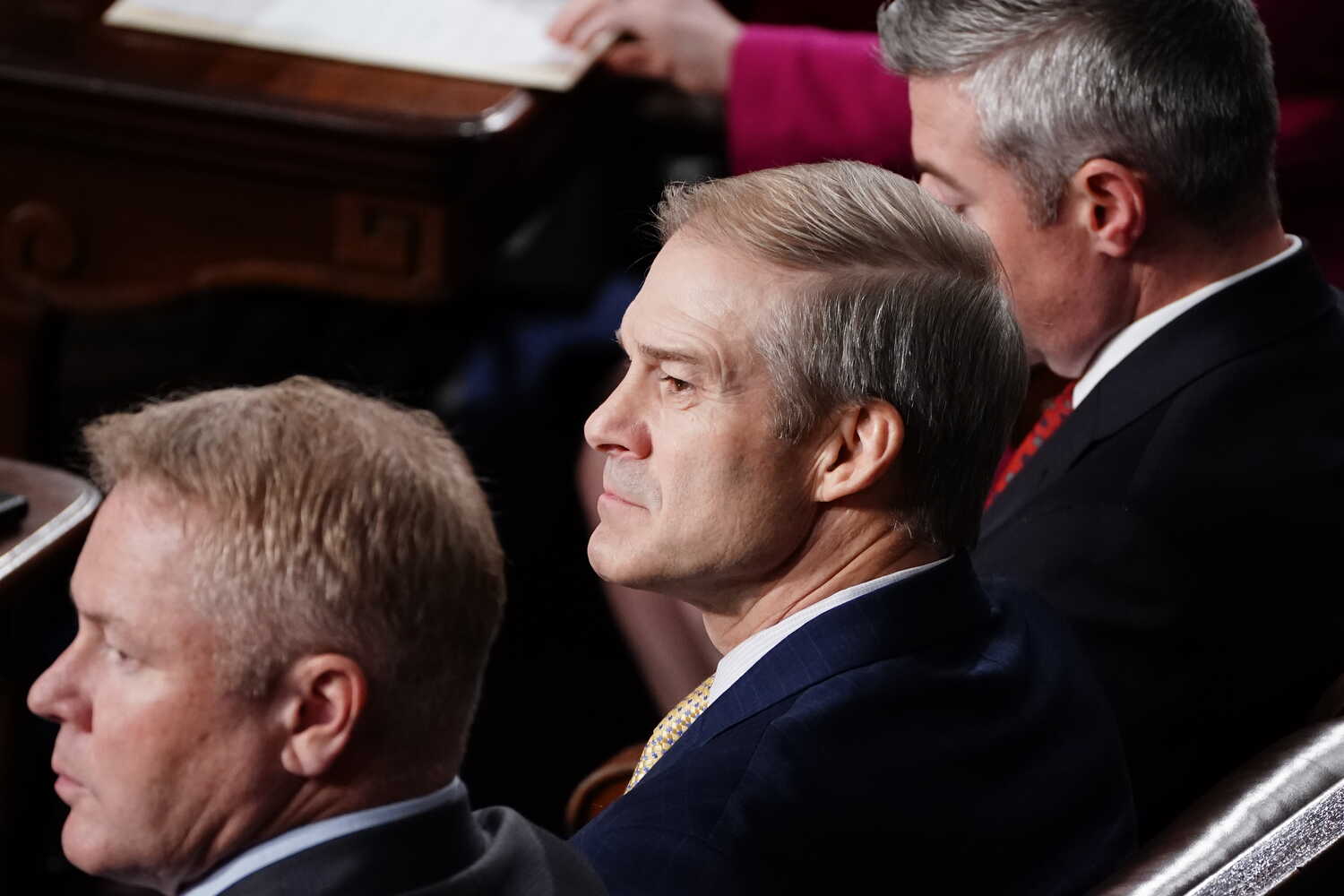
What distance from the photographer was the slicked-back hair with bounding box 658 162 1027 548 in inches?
46.9

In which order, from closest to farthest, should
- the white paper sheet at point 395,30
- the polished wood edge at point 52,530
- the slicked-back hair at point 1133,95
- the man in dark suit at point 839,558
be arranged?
the man in dark suit at point 839,558
the polished wood edge at point 52,530
the slicked-back hair at point 1133,95
the white paper sheet at point 395,30

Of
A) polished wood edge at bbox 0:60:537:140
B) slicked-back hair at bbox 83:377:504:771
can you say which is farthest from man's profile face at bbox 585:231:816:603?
polished wood edge at bbox 0:60:537:140

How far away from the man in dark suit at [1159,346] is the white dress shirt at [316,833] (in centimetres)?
63

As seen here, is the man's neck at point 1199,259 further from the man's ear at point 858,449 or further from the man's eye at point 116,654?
the man's eye at point 116,654

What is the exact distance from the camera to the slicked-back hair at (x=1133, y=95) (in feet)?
5.10

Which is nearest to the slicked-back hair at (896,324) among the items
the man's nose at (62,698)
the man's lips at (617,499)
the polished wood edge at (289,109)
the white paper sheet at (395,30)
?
the man's lips at (617,499)

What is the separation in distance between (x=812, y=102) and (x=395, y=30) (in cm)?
53

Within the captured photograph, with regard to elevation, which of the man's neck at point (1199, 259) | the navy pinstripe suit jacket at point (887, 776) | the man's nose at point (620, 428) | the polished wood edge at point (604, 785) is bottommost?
the polished wood edge at point (604, 785)

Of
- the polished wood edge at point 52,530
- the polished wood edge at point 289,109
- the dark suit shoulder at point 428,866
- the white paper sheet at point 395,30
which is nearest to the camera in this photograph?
the dark suit shoulder at point 428,866

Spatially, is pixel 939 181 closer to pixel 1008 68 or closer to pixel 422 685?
pixel 1008 68

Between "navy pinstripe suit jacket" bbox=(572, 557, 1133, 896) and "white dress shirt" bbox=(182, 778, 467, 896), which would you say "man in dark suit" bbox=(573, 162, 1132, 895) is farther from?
"white dress shirt" bbox=(182, 778, 467, 896)

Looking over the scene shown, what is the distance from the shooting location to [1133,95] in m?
1.55

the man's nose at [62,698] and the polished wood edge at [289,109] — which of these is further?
the polished wood edge at [289,109]

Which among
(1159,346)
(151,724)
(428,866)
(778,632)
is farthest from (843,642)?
(1159,346)
